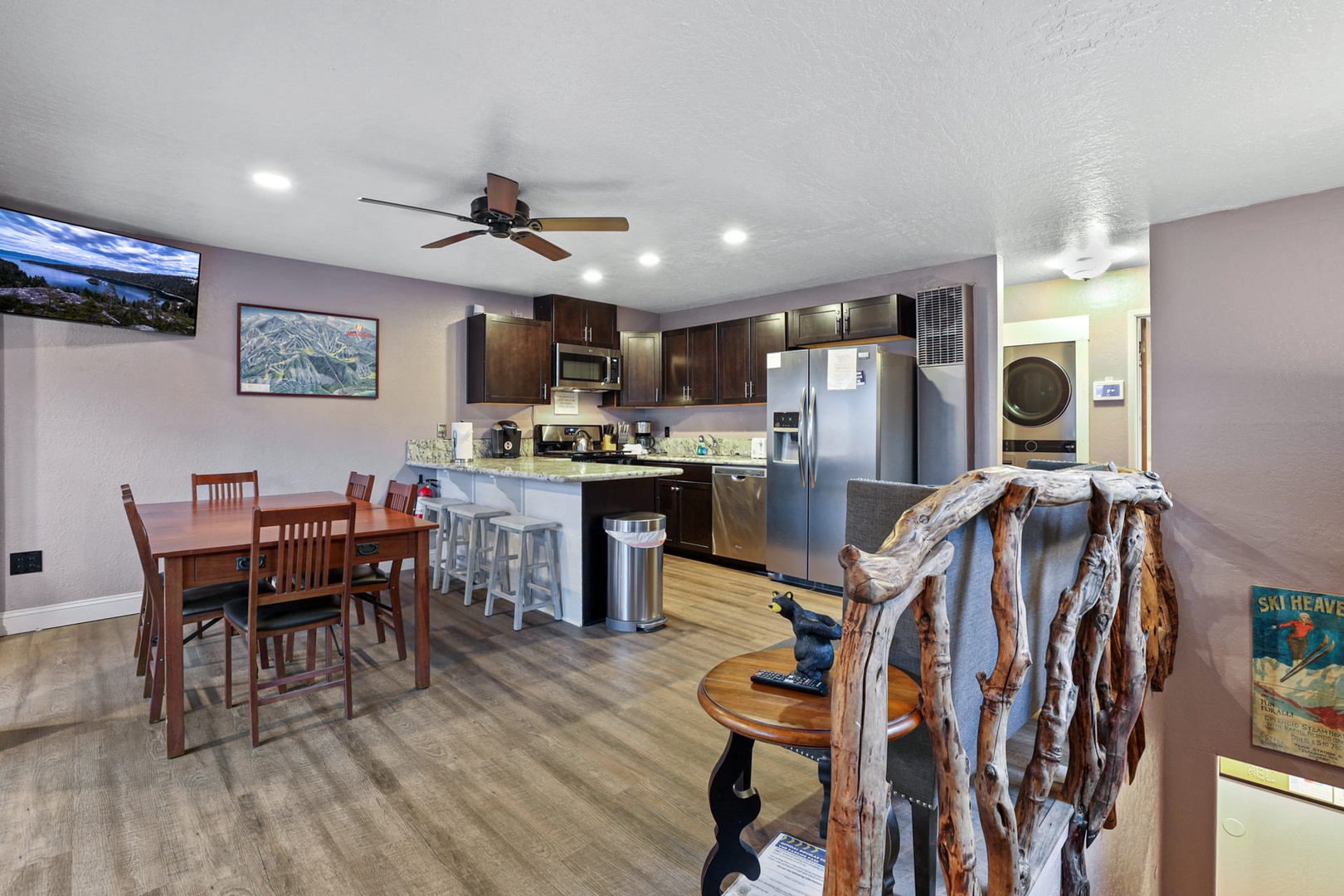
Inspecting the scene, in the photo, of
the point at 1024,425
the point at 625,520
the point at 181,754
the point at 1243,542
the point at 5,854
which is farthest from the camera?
the point at 1024,425

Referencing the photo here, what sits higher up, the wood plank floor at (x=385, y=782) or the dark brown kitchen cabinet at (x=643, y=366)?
the dark brown kitchen cabinet at (x=643, y=366)

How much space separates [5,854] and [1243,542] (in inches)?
195

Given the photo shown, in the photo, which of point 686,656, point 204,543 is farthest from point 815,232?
point 204,543

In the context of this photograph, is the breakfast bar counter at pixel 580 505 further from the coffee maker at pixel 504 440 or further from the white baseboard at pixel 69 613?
the white baseboard at pixel 69 613

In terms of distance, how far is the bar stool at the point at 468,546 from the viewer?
4.17m

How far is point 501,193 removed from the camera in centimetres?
294

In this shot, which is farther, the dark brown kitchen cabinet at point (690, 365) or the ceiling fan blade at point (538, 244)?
the dark brown kitchen cabinet at point (690, 365)

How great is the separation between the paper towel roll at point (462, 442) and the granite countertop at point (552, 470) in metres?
0.10

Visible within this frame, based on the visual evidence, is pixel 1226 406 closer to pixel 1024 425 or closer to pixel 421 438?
pixel 1024 425

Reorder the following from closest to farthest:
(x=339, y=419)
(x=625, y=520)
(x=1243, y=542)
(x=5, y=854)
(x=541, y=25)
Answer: (x=5, y=854)
(x=541, y=25)
(x=1243, y=542)
(x=625, y=520)
(x=339, y=419)

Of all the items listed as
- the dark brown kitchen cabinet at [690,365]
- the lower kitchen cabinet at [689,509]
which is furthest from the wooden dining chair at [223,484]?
the dark brown kitchen cabinet at [690,365]

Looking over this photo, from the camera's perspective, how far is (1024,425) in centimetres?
516

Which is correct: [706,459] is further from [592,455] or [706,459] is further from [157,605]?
[157,605]

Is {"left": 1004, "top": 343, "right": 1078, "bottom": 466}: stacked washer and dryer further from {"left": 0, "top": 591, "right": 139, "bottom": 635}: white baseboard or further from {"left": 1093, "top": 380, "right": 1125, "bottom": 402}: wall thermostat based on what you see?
{"left": 0, "top": 591, "right": 139, "bottom": 635}: white baseboard
